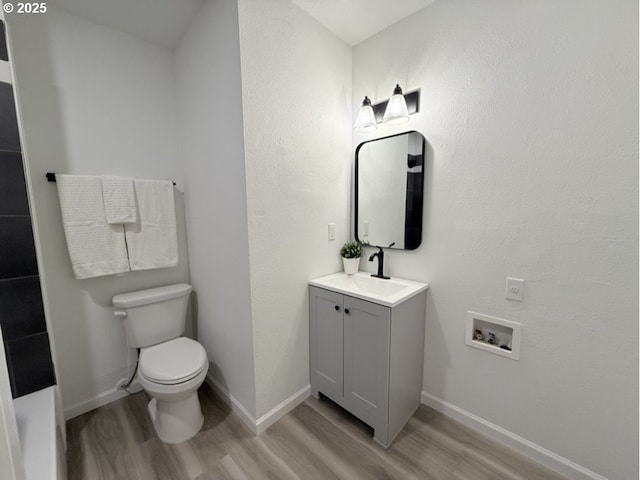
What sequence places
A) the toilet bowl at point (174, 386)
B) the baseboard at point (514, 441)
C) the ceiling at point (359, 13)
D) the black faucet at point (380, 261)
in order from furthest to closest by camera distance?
the black faucet at point (380, 261), the ceiling at point (359, 13), the toilet bowl at point (174, 386), the baseboard at point (514, 441)

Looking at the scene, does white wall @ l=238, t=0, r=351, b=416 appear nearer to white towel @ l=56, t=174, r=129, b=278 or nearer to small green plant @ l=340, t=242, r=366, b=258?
small green plant @ l=340, t=242, r=366, b=258

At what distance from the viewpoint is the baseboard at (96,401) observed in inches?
65.7

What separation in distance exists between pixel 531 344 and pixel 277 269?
1411 millimetres

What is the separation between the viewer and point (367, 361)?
59.4 inches

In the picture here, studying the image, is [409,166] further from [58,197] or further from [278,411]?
[58,197]

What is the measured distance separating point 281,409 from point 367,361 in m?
0.67

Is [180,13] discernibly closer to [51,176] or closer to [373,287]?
[51,176]

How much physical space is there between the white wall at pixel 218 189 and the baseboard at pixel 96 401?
59cm

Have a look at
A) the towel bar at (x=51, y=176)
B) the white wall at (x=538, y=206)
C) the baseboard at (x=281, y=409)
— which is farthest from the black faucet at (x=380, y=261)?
the towel bar at (x=51, y=176)

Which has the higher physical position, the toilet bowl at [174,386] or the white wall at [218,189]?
the white wall at [218,189]

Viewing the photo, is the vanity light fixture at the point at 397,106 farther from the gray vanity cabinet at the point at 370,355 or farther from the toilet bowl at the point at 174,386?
the toilet bowl at the point at 174,386

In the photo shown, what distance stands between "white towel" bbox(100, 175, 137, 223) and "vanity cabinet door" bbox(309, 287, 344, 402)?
1256 mm

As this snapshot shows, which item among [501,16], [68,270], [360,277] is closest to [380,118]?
[501,16]

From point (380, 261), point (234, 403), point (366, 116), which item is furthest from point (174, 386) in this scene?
point (366, 116)
